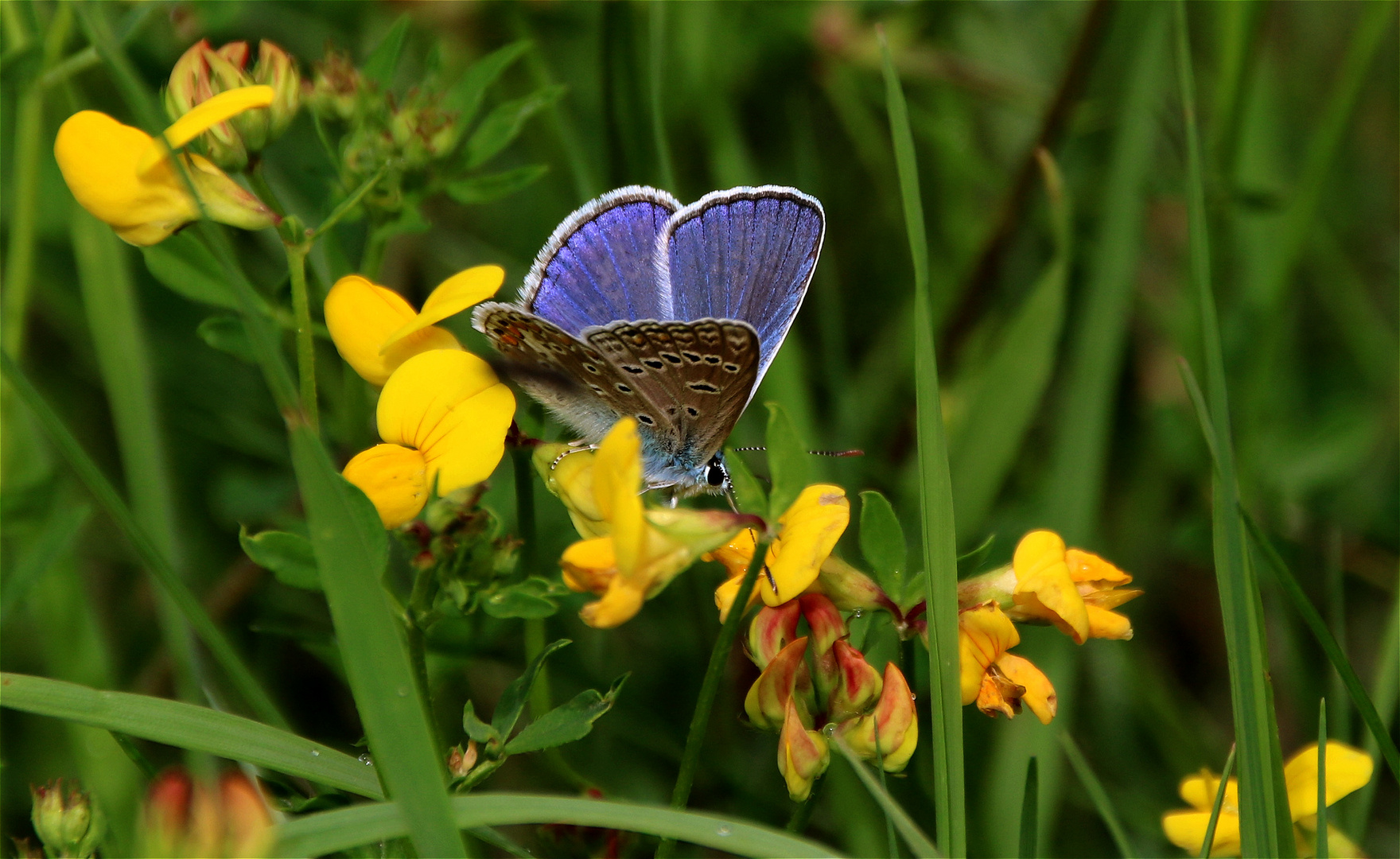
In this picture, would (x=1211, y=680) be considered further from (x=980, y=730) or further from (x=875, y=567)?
(x=875, y=567)

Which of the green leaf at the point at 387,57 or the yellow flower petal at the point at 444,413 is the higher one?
the green leaf at the point at 387,57

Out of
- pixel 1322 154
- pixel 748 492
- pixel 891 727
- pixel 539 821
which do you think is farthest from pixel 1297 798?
pixel 1322 154

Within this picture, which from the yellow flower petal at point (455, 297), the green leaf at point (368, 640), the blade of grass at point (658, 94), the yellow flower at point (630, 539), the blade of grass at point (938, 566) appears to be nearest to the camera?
the green leaf at point (368, 640)

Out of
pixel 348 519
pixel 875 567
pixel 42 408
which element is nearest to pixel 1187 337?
pixel 875 567

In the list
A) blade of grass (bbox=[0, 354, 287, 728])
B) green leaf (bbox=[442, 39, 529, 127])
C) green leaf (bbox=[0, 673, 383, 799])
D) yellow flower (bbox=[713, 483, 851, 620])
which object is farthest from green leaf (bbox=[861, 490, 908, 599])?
green leaf (bbox=[442, 39, 529, 127])

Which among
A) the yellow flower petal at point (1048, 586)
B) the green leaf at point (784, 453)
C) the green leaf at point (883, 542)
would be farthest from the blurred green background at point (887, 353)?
the green leaf at point (784, 453)

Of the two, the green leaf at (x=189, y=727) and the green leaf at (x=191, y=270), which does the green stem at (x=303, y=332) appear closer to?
the green leaf at (x=191, y=270)
